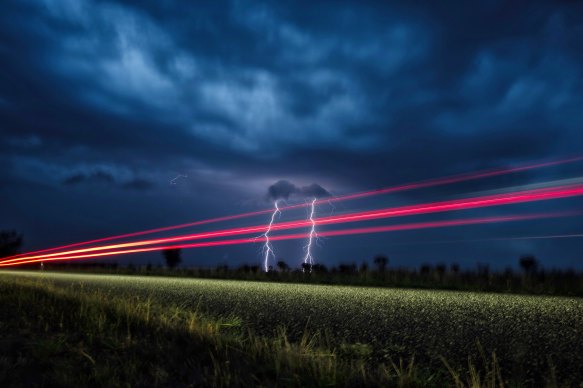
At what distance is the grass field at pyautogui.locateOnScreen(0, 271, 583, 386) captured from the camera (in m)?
4.04

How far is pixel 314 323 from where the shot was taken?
21.7ft

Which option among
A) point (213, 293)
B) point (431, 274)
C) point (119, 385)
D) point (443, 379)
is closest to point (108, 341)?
point (119, 385)

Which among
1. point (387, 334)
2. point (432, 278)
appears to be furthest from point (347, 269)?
point (387, 334)

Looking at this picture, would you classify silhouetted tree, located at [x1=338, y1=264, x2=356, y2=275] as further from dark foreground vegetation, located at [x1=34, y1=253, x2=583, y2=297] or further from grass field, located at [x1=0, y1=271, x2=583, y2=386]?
grass field, located at [x1=0, y1=271, x2=583, y2=386]

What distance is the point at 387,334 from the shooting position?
577cm

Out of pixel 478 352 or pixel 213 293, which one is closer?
pixel 478 352

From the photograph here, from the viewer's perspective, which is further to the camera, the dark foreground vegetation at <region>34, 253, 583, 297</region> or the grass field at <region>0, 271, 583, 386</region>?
the dark foreground vegetation at <region>34, 253, 583, 297</region>

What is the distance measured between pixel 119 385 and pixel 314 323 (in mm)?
3148

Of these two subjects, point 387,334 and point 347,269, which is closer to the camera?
point 387,334

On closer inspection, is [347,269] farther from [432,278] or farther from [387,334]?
[387,334]

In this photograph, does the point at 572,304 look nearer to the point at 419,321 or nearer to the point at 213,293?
the point at 419,321

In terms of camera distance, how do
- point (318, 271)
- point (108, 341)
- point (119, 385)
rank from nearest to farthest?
point (119, 385) < point (108, 341) < point (318, 271)

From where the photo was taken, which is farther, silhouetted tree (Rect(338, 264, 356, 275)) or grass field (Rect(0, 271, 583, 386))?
silhouetted tree (Rect(338, 264, 356, 275))

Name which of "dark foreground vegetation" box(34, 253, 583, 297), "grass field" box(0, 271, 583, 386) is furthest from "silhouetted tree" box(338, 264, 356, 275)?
"grass field" box(0, 271, 583, 386)
